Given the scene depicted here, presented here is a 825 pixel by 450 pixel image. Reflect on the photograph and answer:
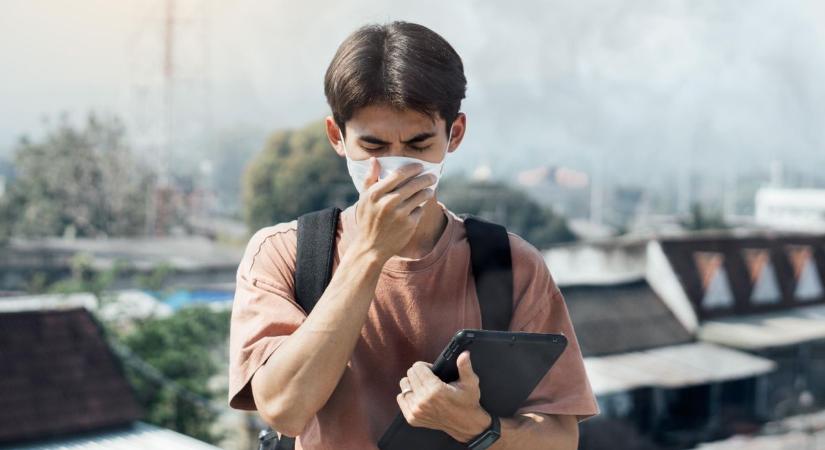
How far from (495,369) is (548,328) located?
116mm

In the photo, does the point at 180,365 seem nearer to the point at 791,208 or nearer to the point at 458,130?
the point at 458,130

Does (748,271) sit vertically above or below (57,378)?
above

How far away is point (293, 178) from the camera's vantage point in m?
15.4

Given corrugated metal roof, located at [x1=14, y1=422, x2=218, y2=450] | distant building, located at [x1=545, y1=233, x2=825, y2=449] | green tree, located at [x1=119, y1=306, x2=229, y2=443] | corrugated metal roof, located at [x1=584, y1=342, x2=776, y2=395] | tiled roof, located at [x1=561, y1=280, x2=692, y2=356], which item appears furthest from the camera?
tiled roof, located at [x1=561, y1=280, x2=692, y2=356]

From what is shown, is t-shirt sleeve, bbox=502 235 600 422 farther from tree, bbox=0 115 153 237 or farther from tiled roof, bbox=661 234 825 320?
tree, bbox=0 115 153 237

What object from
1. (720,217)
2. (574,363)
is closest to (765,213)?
(720,217)

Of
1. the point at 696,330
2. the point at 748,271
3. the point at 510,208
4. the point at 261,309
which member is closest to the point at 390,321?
the point at 261,309

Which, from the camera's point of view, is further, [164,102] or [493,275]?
[164,102]

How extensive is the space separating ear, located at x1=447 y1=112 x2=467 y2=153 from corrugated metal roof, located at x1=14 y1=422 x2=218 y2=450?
481 centimetres

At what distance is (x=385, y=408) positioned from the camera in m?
0.85

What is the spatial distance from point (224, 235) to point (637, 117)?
28.8 ft

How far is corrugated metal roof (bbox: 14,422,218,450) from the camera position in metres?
5.52

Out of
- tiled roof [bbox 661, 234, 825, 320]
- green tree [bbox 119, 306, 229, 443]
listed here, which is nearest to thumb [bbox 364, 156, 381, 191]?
green tree [bbox 119, 306, 229, 443]

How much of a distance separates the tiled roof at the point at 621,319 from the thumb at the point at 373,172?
317 inches
